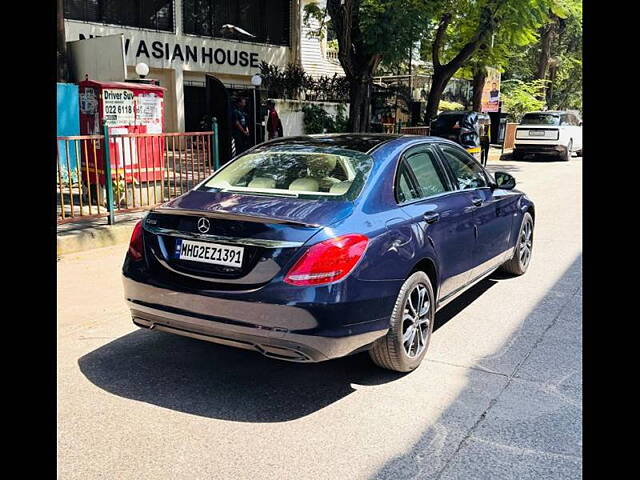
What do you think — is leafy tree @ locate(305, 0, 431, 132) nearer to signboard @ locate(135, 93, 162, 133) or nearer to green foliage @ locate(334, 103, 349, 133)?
green foliage @ locate(334, 103, 349, 133)

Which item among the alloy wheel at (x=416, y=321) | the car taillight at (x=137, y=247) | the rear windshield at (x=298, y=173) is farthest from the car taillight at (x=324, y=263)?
the car taillight at (x=137, y=247)

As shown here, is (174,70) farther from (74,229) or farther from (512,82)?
(512,82)

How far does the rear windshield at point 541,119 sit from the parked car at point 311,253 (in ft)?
64.7

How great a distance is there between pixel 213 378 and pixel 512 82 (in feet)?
109

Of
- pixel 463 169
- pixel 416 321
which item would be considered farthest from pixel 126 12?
pixel 416 321

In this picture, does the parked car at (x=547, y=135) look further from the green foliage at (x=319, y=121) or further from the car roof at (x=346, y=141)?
the car roof at (x=346, y=141)

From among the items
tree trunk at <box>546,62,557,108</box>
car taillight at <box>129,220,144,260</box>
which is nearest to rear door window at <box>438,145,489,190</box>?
car taillight at <box>129,220,144,260</box>

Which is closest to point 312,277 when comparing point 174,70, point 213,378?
point 213,378

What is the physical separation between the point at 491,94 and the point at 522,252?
21.9m

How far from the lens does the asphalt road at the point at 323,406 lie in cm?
304

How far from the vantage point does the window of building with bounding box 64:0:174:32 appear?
17.4 m

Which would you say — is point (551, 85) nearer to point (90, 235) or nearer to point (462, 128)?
point (462, 128)

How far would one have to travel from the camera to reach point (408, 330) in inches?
161
